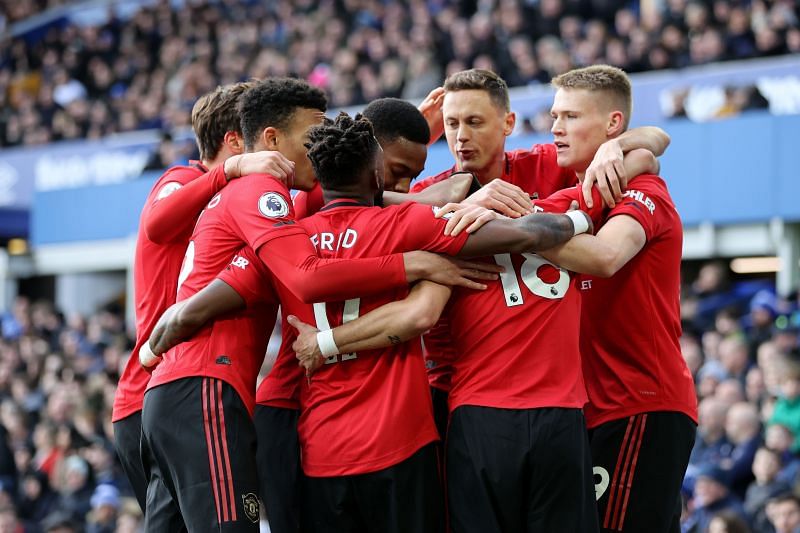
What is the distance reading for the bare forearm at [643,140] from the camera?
536 centimetres

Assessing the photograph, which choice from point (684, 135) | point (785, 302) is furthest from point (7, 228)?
point (785, 302)

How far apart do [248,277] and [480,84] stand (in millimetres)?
1582

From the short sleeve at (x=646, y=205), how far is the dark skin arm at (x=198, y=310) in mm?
1576

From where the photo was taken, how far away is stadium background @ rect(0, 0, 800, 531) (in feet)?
38.8

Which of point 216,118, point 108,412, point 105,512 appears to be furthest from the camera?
point 108,412

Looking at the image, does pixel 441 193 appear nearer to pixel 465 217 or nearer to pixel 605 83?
pixel 465 217

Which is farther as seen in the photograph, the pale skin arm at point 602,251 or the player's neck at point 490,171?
the player's neck at point 490,171

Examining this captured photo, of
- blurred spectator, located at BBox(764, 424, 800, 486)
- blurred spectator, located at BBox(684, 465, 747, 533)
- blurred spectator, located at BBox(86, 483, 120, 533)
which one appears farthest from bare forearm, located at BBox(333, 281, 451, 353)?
blurred spectator, located at BBox(86, 483, 120, 533)

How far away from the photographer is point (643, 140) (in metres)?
5.43

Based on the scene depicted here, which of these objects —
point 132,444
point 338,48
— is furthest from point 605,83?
point 338,48

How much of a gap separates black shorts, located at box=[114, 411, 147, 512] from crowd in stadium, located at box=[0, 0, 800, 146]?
28.6 feet

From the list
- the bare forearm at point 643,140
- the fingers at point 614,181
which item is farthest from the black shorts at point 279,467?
the bare forearm at point 643,140

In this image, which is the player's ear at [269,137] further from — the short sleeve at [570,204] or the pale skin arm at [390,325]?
the short sleeve at [570,204]

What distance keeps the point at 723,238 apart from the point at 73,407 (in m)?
7.28
